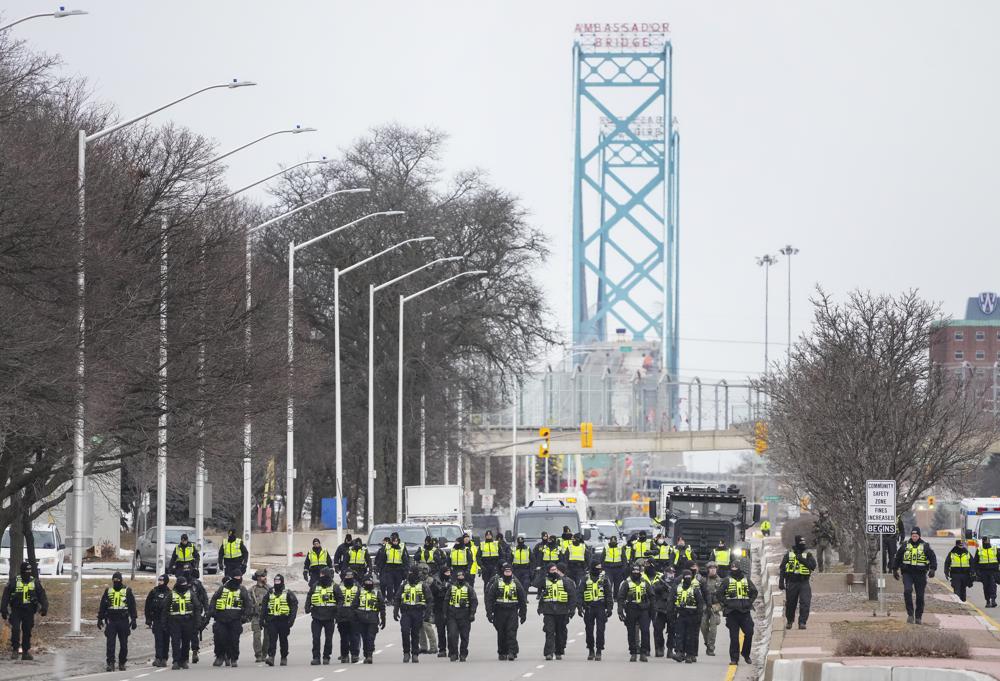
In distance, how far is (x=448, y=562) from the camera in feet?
115

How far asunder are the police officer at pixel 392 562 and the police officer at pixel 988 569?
11.4 meters

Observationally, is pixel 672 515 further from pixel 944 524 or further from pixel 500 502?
pixel 500 502

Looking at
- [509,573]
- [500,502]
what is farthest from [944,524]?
[509,573]

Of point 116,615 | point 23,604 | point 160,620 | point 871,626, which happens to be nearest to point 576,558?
point 871,626

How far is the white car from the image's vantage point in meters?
49.8

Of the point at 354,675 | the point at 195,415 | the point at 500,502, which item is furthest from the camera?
the point at 500,502

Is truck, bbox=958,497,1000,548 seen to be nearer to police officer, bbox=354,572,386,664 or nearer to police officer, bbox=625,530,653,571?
police officer, bbox=625,530,653,571

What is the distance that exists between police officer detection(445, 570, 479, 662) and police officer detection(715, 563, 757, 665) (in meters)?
3.80

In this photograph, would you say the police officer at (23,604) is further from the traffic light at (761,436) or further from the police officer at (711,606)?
the traffic light at (761,436)

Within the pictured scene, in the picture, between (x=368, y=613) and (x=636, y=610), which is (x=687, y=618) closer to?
(x=636, y=610)

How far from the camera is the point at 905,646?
23.3 m

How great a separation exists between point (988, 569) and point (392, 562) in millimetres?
11920

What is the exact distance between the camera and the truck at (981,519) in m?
51.6

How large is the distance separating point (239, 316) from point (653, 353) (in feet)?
445
